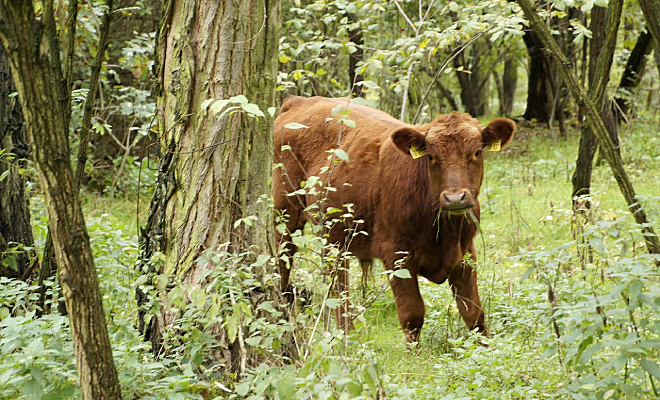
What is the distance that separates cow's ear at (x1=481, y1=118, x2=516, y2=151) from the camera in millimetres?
5562

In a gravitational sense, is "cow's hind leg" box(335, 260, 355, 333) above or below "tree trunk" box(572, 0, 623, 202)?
below

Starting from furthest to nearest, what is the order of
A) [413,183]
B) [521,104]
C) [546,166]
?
[521,104]
[546,166]
[413,183]

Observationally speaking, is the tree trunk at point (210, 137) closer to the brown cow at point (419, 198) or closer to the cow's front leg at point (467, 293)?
the brown cow at point (419, 198)

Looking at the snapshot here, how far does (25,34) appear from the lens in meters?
2.42

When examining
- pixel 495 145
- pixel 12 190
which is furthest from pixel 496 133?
pixel 12 190

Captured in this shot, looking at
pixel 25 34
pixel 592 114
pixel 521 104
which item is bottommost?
pixel 521 104

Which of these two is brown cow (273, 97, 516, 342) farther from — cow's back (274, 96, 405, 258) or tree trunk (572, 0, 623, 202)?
tree trunk (572, 0, 623, 202)

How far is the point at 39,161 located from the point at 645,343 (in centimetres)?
248

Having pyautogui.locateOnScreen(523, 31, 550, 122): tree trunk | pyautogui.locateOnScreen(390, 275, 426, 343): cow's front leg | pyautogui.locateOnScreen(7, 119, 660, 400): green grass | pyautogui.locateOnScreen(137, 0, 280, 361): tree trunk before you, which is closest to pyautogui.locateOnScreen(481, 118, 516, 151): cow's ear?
pyautogui.locateOnScreen(7, 119, 660, 400): green grass

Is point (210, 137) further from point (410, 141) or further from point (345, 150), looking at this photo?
point (345, 150)

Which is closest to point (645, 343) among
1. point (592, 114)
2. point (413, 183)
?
point (592, 114)

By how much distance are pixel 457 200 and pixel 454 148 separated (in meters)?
0.54

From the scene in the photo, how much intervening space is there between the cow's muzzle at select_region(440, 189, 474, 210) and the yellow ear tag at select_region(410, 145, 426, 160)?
63 cm

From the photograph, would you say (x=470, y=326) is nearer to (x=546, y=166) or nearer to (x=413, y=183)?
(x=413, y=183)
